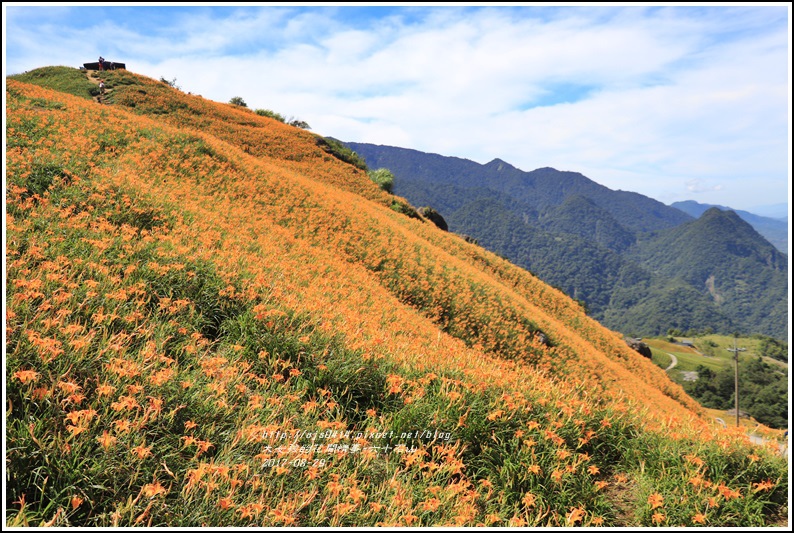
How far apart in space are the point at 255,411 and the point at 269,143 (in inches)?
1132

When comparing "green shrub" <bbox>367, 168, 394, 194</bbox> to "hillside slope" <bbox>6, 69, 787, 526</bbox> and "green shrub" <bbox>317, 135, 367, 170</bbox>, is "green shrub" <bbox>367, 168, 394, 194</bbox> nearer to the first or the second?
"green shrub" <bbox>317, 135, 367, 170</bbox>

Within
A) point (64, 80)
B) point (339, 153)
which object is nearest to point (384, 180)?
point (339, 153)

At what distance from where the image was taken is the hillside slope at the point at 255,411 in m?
2.78

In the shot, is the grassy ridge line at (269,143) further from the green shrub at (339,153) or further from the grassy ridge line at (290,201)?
the grassy ridge line at (290,201)

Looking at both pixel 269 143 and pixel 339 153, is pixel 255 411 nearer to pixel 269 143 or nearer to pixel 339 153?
pixel 269 143

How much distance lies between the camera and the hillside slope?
2.78m

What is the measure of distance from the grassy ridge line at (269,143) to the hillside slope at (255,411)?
16.9 m

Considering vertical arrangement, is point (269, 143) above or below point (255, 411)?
above

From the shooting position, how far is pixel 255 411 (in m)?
3.65

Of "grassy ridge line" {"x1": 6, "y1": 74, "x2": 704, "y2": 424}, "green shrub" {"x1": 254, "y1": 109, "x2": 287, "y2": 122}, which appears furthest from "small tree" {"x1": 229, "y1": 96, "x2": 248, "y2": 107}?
"grassy ridge line" {"x1": 6, "y1": 74, "x2": 704, "y2": 424}

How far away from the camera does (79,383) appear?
3.18 meters

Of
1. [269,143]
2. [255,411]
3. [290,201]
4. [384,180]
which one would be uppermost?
[269,143]

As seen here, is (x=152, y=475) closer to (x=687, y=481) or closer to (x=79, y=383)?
(x=79, y=383)

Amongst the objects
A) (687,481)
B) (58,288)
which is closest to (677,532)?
(687,481)
